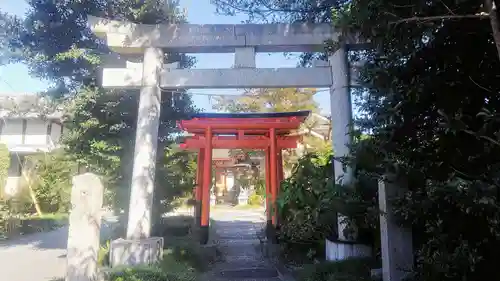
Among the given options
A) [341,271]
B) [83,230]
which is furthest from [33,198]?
[341,271]

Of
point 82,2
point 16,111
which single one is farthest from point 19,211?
point 82,2

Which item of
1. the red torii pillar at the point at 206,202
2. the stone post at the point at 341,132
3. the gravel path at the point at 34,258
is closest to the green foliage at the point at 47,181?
the gravel path at the point at 34,258

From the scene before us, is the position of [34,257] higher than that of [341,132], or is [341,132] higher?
[341,132]

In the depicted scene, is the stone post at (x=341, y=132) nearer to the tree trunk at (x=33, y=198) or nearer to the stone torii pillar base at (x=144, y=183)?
the stone torii pillar base at (x=144, y=183)

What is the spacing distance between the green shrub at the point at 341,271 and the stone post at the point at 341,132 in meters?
0.46

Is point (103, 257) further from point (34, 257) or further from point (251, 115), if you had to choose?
point (251, 115)

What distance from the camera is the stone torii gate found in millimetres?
6715

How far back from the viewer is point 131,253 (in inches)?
243

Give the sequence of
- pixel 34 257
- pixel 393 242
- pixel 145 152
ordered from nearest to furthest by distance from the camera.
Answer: pixel 393 242 → pixel 145 152 → pixel 34 257

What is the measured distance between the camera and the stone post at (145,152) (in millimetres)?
6504

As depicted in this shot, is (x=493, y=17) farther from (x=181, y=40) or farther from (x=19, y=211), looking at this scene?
(x=19, y=211)

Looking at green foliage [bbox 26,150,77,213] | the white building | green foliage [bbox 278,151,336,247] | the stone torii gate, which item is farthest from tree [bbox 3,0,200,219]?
the white building

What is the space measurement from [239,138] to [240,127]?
2.87 ft

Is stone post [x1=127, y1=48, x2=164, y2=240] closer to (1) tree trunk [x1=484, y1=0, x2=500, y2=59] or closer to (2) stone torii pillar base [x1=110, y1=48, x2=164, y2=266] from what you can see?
(2) stone torii pillar base [x1=110, y1=48, x2=164, y2=266]
